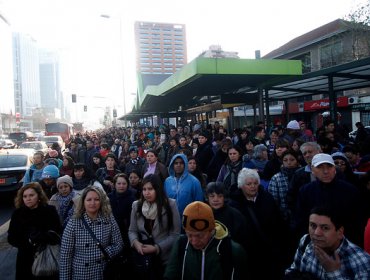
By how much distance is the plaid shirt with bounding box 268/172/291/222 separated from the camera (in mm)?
4336

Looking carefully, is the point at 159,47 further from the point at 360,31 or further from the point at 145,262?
the point at 145,262

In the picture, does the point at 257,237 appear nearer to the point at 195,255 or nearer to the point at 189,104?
the point at 195,255

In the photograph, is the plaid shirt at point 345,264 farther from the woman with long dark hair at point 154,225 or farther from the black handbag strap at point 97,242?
the black handbag strap at point 97,242

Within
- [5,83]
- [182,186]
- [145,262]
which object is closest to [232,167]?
[182,186]

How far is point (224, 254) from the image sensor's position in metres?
2.66

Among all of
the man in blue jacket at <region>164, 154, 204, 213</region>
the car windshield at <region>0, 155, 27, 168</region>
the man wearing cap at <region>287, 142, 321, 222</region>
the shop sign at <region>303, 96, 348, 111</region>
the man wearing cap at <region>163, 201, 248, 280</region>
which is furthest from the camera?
the shop sign at <region>303, 96, 348, 111</region>

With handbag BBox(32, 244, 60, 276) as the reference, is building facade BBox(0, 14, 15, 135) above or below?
above

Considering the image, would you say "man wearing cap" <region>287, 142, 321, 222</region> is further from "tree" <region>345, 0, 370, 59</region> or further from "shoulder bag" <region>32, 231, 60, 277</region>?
"tree" <region>345, 0, 370, 59</region>

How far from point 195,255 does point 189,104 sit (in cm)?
1777

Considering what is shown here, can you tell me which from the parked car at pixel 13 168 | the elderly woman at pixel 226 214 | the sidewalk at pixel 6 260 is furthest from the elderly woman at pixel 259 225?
the parked car at pixel 13 168

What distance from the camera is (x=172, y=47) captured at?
15762cm

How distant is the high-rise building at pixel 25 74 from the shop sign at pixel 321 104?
10689cm

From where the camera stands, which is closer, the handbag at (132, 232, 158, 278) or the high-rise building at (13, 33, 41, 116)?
the handbag at (132, 232, 158, 278)

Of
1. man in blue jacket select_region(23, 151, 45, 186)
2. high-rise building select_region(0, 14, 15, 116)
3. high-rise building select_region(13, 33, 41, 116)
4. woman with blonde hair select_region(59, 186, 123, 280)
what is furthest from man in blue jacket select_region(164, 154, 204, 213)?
high-rise building select_region(13, 33, 41, 116)
